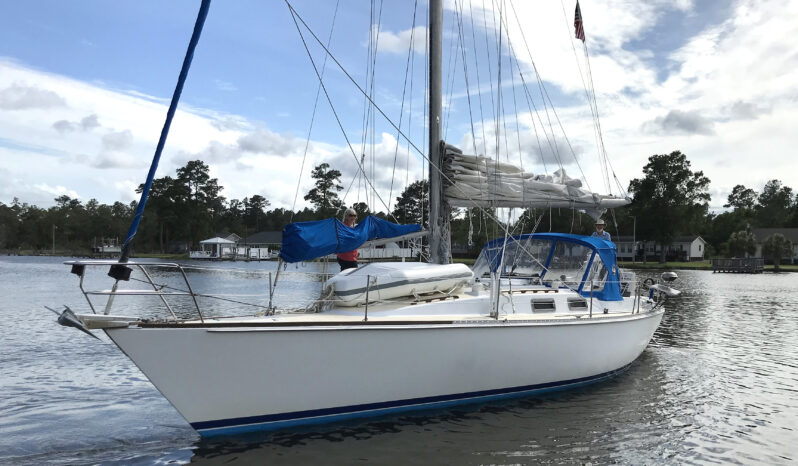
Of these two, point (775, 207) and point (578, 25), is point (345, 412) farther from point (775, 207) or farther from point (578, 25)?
point (775, 207)

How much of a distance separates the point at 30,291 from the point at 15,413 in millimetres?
20827

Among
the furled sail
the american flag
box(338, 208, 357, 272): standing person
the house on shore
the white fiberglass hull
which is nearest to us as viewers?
the white fiberglass hull

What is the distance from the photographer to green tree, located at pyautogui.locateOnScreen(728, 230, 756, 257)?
6066 centimetres

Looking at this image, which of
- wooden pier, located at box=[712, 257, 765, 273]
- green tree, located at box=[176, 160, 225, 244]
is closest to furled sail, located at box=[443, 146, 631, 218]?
wooden pier, located at box=[712, 257, 765, 273]

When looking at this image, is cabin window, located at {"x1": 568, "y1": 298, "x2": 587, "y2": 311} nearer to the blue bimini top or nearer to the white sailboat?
the white sailboat

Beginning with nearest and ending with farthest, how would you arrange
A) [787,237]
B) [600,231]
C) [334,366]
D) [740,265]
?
1. [334,366]
2. [600,231]
3. [740,265]
4. [787,237]

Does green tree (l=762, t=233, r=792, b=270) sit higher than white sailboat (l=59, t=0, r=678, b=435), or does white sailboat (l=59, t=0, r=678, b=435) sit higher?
green tree (l=762, t=233, r=792, b=270)

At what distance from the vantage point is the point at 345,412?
22.6 ft

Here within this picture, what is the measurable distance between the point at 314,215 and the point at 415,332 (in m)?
71.5

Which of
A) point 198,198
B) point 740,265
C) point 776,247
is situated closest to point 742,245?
point 776,247

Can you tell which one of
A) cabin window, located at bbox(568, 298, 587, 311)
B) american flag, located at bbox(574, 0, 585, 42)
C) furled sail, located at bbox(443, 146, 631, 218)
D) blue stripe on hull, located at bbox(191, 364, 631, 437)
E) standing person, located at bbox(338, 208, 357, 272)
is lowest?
blue stripe on hull, located at bbox(191, 364, 631, 437)

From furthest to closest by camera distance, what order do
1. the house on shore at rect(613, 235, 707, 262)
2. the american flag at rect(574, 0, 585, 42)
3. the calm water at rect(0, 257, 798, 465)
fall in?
the house on shore at rect(613, 235, 707, 262) < the american flag at rect(574, 0, 585, 42) < the calm water at rect(0, 257, 798, 465)

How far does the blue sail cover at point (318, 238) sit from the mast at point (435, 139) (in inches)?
55.7

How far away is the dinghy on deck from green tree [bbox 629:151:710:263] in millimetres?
62719
